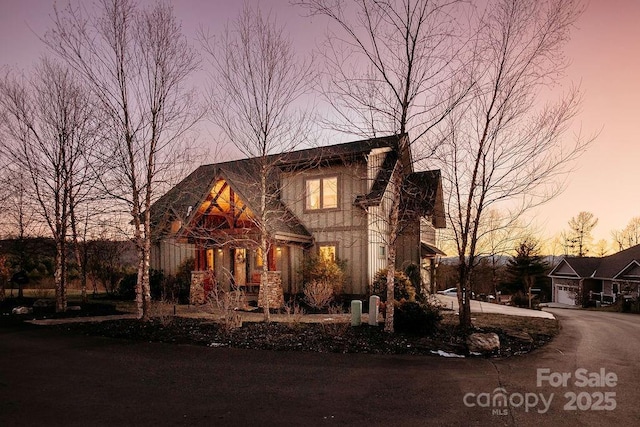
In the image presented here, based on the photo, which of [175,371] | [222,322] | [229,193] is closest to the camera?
[175,371]

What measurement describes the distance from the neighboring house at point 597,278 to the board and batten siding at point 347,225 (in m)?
27.6

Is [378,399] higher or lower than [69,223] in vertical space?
lower

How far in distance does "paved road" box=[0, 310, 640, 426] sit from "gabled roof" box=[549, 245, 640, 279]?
32.7m

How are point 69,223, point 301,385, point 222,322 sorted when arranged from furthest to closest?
point 69,223 → point 222,322 → point 301,385

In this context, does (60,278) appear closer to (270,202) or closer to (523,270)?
(270,202)

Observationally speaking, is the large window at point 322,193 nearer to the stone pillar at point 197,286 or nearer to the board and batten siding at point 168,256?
the stone pillar at point 197,286

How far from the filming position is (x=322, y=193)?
Answer: 1817 cm

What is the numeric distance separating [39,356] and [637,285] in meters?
41.3

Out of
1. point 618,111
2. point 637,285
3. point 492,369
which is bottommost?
point 637,285

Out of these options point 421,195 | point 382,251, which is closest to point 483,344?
point 421,195

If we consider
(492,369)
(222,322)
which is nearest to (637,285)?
(492,369)

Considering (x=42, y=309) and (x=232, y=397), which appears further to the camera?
(x=42, y=309)

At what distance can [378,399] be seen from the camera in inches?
228

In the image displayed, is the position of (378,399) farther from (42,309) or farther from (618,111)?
(42,309)
